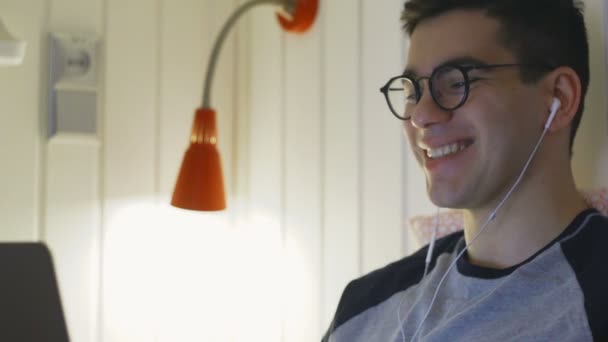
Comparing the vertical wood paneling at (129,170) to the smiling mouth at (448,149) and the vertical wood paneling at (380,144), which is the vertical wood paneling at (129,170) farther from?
the smiling mouth at (448,149)

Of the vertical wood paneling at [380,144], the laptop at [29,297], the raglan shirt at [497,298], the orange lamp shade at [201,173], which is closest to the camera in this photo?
the raglan shirt at [497,298]

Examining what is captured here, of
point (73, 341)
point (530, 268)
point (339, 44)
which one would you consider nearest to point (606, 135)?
point (530, 268)

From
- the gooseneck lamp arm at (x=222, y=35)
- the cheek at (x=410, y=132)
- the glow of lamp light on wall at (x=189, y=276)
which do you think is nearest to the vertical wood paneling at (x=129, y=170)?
the glow of lamp light on wall at (x=189, y=276)

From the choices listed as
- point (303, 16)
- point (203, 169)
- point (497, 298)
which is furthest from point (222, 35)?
point (497, 298)

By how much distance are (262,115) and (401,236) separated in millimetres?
603

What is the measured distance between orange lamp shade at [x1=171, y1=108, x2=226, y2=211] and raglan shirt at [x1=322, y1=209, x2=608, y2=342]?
1.40 feet

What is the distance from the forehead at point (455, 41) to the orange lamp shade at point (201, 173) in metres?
0.55

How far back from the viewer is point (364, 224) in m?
1.40

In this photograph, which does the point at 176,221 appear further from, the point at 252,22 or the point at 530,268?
the point at 530,268

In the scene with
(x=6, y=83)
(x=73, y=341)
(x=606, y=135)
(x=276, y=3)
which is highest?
(x=276, y=3)

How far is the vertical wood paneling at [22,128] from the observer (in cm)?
161

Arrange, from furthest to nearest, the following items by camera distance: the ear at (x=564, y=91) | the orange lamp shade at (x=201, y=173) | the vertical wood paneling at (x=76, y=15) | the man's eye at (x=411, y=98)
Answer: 1. the vertical wood paneling at (x=76, y=15)
2. the orange lamp shade at (x=201, y=173)
3. the man's eye at (x=411, y=98)
4. the ear at (x=564, y=91)

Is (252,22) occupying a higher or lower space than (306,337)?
higher

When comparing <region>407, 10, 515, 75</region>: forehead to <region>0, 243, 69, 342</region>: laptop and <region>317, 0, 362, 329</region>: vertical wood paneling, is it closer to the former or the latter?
<region>317, 0, 362, 329</region>: vertical wood paneling
